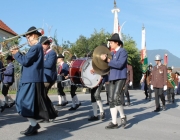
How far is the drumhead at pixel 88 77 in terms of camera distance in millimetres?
8344

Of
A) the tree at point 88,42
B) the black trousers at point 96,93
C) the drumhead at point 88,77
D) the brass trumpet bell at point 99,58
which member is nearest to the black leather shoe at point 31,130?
the brass trumpet bell at point 99,58

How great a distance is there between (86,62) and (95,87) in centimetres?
95

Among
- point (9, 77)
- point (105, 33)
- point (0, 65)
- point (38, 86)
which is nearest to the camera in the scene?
point (38, 86)

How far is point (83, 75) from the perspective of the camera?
28.9 ft

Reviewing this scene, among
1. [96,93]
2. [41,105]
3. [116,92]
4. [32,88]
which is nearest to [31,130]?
[41,105]

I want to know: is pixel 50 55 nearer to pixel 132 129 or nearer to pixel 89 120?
pixel 89 120

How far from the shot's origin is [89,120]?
7.99 m

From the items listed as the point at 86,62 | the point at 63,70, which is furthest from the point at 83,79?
the point at 63,70

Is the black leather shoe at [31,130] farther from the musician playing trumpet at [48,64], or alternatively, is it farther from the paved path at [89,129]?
the musician playing trumpet at [48,64]

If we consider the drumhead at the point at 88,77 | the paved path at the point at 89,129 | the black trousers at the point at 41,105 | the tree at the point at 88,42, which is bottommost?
the paved path at the point at 89,129

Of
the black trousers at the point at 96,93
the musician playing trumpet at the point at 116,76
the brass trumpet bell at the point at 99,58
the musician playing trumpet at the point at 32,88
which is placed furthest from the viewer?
the black trousers at the point at 96,93

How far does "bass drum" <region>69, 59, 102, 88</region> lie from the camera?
27.6ft

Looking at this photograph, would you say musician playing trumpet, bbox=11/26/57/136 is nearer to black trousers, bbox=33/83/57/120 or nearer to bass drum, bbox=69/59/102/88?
black trousers, bbox=33/83/57/120

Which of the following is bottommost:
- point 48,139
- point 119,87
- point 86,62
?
point 48,139
